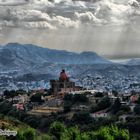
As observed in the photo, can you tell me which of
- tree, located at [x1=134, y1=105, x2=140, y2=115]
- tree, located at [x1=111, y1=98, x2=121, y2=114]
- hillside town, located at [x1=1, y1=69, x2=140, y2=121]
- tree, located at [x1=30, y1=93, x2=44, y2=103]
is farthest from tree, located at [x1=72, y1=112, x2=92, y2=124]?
tree, located at [x1=30, y1=93, x2=44, y2=103]

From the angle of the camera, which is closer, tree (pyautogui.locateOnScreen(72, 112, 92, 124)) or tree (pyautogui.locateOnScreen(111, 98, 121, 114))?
tree (pyautogui.locateOnScreen(72, 112, 92, 124))

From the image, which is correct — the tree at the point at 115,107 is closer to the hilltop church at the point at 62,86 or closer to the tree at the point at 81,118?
the tree at the point at 81,118

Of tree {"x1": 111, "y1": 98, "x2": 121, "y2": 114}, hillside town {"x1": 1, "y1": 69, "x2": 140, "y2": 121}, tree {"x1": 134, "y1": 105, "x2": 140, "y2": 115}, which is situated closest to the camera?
tree {"x1": 134, "y1": 105, "x2": 140, "y2": 115}

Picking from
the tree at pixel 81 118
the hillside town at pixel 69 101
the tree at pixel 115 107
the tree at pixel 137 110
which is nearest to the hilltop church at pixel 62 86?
the hillside town at pixel 69 101

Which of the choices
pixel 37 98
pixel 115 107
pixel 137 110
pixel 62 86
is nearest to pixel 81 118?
pixel 115 107

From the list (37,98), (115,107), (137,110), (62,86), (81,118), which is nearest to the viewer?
(137,110)

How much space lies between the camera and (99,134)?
39031 millimetres

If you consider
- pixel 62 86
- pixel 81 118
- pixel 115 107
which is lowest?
pixel 81 118

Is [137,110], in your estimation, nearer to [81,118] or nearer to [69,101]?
[81,118]

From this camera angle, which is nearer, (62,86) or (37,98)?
(37,98)

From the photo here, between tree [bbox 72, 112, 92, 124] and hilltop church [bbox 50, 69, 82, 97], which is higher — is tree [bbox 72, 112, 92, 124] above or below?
below

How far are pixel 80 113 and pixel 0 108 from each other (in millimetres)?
15288

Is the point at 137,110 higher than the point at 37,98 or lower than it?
higher

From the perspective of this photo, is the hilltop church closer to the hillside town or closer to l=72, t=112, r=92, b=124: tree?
the hillside town
